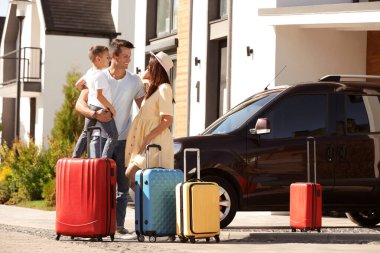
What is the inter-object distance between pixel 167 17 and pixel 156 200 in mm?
16735

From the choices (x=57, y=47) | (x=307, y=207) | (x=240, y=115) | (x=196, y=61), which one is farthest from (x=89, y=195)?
(x=57, y=47)

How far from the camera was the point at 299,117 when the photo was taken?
15133 millimetres

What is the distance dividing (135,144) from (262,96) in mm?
3344

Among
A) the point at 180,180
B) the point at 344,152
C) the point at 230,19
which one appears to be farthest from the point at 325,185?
the point at 230,19

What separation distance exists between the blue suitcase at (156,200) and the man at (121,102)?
785mm

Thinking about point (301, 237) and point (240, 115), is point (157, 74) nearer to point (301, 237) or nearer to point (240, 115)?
point (301, 237)

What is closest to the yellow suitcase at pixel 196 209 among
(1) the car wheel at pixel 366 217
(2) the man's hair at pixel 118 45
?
(2) the man's hair at pixel 118 45

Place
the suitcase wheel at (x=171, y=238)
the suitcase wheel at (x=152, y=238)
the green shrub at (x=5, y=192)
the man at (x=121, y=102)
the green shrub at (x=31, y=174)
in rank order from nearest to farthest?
the suitcase wheel at (x=171, y=238), the suitcase wheel at (x=152, y=238), the man at (x=121, y=102), the green shrub at (x=31, y=174), the green shrub at (x=5, y=192)

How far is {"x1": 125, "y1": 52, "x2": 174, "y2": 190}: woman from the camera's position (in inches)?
484

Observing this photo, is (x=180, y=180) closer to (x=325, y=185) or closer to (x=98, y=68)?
(x=98, y=68)

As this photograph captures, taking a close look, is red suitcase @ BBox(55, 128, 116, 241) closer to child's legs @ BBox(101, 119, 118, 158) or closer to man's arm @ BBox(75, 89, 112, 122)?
child's legs @ BBox(101, 119, 118, 158)

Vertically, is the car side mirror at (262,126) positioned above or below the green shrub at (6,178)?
above

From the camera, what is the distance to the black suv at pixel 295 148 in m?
14.8

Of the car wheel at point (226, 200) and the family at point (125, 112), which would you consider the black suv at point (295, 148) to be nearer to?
the car wheel at point (226, 200)
